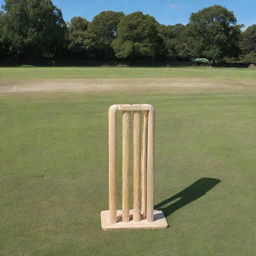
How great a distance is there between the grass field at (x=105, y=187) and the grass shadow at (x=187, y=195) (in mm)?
14

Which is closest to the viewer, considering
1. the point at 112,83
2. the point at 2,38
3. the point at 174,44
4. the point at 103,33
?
the point at 112,83

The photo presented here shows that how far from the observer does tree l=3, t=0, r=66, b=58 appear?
66.7 meters

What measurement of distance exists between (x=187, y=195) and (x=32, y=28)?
67.7 m

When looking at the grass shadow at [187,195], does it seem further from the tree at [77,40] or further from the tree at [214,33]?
the tree at [214,33]

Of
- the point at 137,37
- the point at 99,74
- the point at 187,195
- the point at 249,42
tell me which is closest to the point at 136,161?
the point at 187,195

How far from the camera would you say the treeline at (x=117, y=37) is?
2667 inches

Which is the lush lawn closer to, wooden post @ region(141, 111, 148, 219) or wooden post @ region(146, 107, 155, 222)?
wooden post @ region(146, 107, 155, 222)

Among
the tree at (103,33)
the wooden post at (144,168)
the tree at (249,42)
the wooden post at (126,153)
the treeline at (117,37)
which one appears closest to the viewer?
the wooden post at (126,153)

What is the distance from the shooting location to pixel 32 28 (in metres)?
67.7

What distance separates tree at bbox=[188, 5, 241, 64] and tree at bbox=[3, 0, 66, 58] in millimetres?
28809

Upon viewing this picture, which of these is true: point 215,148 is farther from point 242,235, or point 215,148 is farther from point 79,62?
point 79,62

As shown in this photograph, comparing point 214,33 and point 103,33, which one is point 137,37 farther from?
point 214,33

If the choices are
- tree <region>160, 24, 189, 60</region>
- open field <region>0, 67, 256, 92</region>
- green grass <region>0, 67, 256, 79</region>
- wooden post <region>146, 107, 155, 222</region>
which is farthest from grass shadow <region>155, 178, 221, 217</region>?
tree <region>160, 24, 189, 60</region>

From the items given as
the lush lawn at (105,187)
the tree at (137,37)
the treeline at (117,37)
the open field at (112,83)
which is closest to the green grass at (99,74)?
the open field at (112,83)
